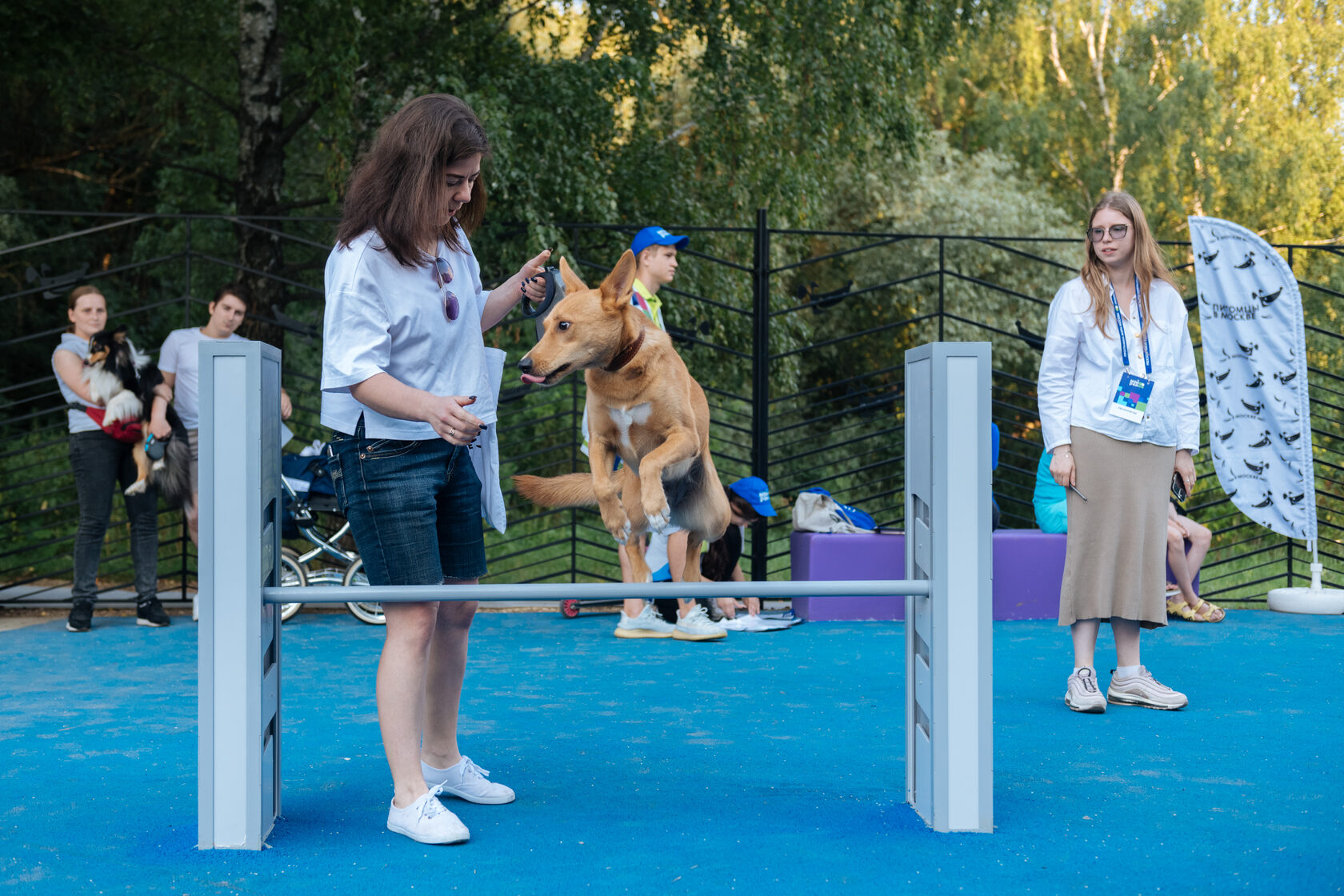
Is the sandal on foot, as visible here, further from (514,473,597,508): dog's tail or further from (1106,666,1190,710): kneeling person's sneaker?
(514,473,597,508): dog's tail

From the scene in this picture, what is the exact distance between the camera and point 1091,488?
3.81 metres

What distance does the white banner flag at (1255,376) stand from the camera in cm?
636

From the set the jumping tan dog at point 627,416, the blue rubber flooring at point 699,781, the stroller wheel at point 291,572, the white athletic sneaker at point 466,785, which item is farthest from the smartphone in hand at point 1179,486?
the stroller wheel at point 291,572

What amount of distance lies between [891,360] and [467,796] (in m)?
16.1

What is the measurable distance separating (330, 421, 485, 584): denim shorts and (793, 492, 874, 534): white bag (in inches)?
165

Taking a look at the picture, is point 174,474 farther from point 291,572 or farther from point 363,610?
point 363,610

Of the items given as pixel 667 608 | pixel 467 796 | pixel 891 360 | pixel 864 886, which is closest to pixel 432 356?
pixel 467 796

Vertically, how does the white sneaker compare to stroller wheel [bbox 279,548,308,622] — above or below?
below

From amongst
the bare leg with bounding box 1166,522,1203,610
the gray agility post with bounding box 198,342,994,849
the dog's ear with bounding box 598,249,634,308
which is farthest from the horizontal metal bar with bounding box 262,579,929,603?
the bare leg with bounding box 1166,522,1203,610

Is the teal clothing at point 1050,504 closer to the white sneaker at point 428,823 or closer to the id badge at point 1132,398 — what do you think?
the id badge at point 1132,398

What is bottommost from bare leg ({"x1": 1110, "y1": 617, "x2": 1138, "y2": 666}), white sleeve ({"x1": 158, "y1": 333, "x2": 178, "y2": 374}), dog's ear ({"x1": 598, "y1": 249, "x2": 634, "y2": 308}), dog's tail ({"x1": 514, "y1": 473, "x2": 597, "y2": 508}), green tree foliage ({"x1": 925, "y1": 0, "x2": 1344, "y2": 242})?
bare leg ({"x1": 1110, "y1": 617, "x2": 1138, "y2": 666})

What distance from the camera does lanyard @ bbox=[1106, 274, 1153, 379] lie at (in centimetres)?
377

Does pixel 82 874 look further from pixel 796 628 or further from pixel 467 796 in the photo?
pixel 796 628

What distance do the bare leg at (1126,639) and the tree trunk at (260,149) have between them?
6.79 metres
